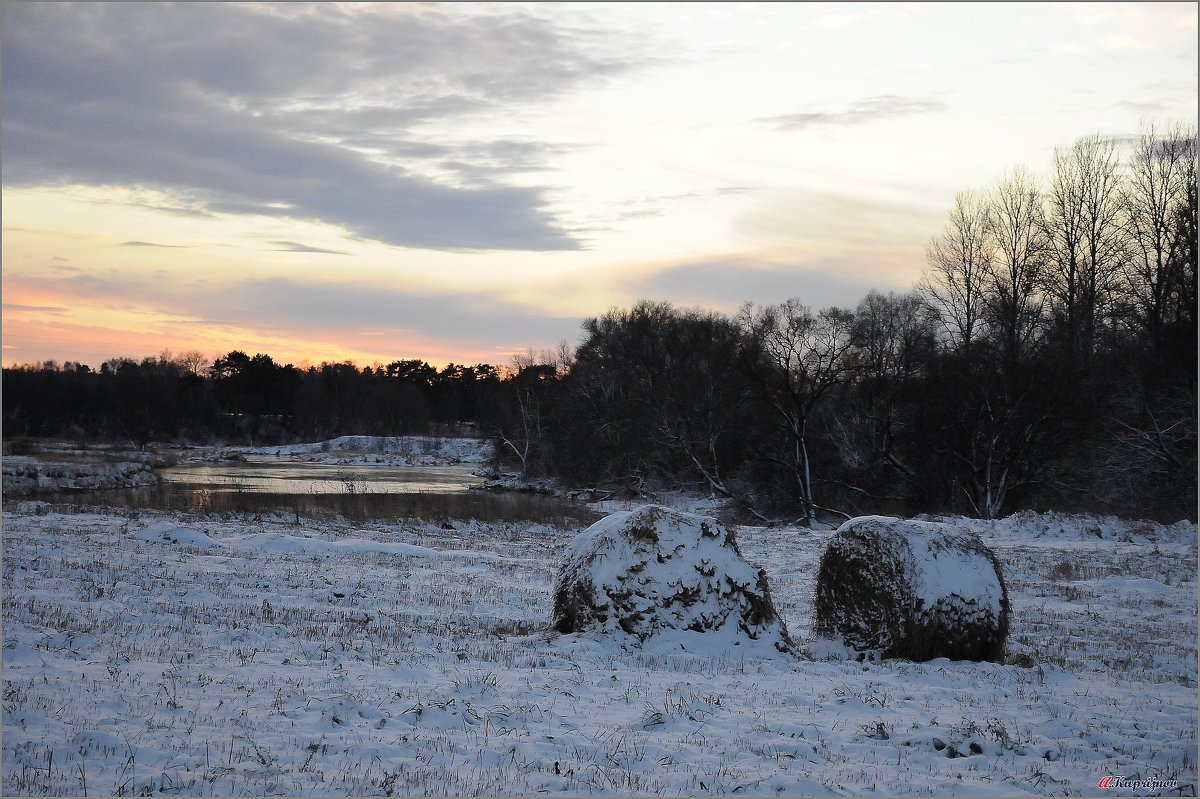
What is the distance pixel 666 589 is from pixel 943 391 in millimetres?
34259

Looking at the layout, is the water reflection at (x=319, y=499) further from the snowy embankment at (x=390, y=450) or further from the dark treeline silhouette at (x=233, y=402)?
the snowy embankment at (x=390, y=450)

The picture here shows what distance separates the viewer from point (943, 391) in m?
40.9

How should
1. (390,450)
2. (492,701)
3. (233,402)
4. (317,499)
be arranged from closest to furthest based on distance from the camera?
(492,701) < (317,499) < (390,450) < (233,402)

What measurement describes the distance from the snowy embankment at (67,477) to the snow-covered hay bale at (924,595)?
111 ft

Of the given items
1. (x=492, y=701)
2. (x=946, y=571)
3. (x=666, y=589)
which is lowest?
(x=492, y=701)

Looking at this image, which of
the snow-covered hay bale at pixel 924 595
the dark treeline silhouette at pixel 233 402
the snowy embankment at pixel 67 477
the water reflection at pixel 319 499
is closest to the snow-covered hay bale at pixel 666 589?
the snow-covered hay bale at pixel 924 595

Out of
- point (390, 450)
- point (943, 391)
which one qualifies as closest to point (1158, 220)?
point (943, 391)

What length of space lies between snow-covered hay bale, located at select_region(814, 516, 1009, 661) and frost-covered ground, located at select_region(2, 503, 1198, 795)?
0.37 m

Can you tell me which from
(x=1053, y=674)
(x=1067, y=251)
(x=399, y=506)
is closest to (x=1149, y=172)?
(x=1067, y=251)

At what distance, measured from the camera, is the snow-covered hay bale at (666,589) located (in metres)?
10.5

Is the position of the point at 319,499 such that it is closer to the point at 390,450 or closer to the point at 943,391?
the point at 943,391

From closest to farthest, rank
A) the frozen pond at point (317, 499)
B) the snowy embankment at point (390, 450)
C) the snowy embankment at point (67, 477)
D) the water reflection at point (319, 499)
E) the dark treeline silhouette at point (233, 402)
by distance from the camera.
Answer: the water reflection at point (319, 499)
the frozen pond at point (317, 499)
the snowy embankment at point (67, 477)
the snowy embankment at point (390, 450)
the dark treeline silhouette at point (233, 402)

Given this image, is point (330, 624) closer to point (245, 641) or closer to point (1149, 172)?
point (245, 641)

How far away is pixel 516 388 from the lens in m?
73.2
